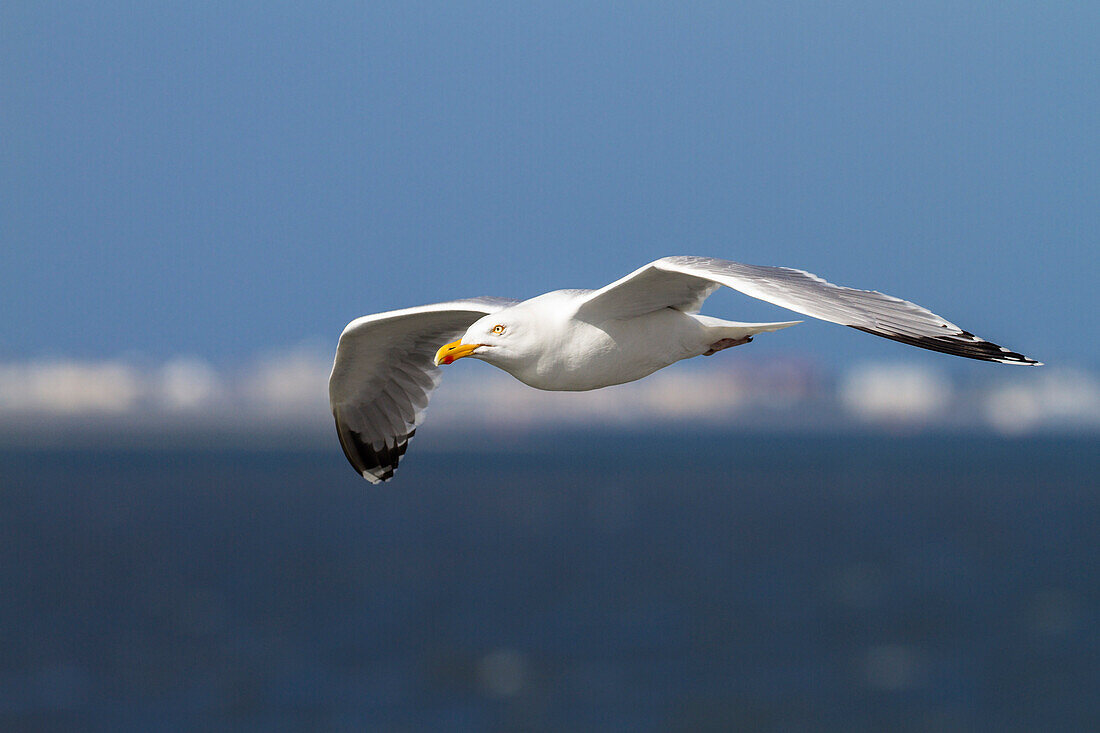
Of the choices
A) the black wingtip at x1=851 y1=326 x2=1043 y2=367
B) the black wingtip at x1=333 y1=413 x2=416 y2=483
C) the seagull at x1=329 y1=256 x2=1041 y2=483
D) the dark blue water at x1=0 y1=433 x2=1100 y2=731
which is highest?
the seagull at x1=329 y1=256 x2=1041 y2=483

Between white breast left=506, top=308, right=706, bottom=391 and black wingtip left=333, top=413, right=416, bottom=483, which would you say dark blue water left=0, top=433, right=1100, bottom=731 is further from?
white breast left=506, top=308, right=706, bottom=391

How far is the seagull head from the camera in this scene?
7230 mm

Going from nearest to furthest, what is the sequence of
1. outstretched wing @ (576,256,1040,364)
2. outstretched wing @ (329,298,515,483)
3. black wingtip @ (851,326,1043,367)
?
black wingtip @ (851,326,1043,367), outstretched wing @ (576,256,1040,364), outstretched wing @ (329,298,515,483)

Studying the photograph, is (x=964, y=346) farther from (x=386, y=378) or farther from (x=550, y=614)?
(x=550, y=614)

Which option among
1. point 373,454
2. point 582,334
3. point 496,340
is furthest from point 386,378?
point 582,334

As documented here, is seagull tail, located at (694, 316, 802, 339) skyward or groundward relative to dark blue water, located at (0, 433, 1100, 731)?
skyward

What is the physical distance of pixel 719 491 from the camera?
119 m

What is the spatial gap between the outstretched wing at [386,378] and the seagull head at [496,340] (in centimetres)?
110

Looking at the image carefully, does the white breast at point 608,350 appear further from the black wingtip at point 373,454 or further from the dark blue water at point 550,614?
the dark blue water at point 550,614

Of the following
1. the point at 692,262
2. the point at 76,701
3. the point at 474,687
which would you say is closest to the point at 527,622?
the point at 474,687

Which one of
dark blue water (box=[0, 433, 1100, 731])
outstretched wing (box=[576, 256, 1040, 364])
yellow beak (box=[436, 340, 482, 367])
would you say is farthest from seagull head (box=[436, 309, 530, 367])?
dark blue water (box=[0, 433, 1100, 731])

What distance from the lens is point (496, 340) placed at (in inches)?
285

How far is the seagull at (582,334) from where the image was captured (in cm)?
591

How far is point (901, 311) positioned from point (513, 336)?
2.26 m
